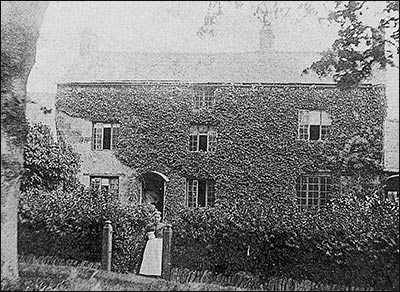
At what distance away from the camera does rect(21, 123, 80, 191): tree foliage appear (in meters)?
16.2

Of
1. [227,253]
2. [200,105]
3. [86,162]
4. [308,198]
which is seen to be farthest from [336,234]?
[86,162]

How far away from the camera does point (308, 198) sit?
843 inches

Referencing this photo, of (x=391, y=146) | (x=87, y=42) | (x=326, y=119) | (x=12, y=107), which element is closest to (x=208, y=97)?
(x=326, y=119)

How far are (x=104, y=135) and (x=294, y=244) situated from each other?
1508 cm

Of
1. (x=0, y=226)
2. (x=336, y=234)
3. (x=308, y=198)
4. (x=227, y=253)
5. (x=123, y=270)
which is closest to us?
(x=0, y=226)

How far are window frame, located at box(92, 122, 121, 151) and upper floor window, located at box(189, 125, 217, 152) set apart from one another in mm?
3272

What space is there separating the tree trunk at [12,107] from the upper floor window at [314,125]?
15734mm

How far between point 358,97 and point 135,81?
9413mm

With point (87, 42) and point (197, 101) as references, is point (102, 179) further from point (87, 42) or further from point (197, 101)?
point (87, 42)

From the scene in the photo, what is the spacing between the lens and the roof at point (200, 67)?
22.2m

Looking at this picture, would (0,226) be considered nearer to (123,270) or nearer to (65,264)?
(65,264)

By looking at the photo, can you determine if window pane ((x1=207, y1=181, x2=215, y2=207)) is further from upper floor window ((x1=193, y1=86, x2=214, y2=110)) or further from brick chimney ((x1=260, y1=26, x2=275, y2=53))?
brick chimney ((x1=260, y1=26, x2=275, y2=53))

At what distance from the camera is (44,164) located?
17047mm

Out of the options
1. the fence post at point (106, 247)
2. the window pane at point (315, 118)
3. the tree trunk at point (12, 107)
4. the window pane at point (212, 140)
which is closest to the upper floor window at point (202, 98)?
the window pane at point (212, 140)
